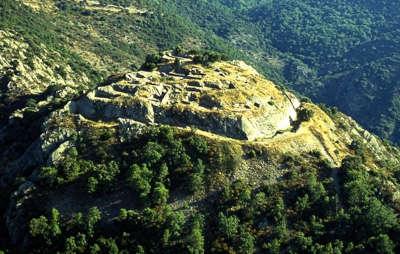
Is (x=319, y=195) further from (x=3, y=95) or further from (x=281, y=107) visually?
(x=3, y=95)

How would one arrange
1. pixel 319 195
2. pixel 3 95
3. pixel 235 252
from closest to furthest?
pixel 235 252
pixel 319 195
pixel 3 95

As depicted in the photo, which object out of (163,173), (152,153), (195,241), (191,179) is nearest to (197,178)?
(191,179)

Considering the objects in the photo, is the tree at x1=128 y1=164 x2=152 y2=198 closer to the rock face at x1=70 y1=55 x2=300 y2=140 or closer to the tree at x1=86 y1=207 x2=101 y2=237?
the tree at x1=86 y1=207 x2=101 y2=237

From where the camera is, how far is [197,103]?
12850 centimetres

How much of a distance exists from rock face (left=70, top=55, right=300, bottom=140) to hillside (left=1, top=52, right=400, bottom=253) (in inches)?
10.1

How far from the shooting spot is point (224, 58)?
154125mm

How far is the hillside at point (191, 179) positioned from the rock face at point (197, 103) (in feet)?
0.84

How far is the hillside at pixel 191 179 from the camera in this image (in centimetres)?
10800

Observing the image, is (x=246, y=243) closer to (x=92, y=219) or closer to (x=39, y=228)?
(x=92, y=219)

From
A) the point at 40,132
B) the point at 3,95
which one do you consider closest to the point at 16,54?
the point at 3,95

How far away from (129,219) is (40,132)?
3373 centimetres

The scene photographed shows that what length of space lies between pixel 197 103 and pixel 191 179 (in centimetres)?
2010

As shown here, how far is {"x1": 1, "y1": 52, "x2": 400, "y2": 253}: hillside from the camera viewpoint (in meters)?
108

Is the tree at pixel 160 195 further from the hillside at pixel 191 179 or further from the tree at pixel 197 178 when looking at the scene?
the tree at pixel 197 178
